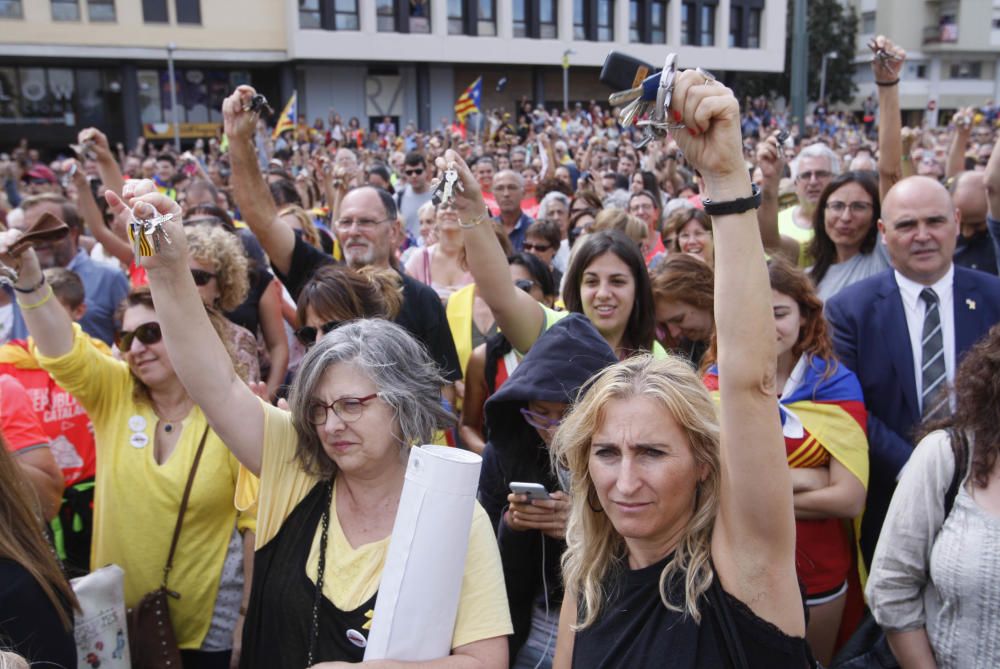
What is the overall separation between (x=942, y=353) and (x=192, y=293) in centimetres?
287

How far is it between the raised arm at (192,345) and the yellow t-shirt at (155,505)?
0.58 metres

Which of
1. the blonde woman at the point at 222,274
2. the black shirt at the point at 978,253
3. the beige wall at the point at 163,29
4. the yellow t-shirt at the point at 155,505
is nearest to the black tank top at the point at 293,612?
the yellow t-shirt at the point at 155,505

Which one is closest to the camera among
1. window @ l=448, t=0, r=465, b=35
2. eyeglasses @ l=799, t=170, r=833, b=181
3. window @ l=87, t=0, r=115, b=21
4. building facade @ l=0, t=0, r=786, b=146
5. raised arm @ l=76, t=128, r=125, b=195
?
raised arm @ l=76, t=128, r=125, b=195

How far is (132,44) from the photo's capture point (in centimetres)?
3228

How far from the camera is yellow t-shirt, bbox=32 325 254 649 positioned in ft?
9.32

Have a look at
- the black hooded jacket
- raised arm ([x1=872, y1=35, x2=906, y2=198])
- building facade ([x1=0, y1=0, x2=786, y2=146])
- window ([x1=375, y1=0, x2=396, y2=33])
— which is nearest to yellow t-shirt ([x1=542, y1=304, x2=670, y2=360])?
the black hooded jacket

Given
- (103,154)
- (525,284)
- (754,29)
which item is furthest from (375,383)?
(754,29)

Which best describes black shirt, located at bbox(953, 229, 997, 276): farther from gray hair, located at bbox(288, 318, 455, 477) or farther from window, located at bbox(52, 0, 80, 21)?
window, located at bbox(52, 0, 80, 21)

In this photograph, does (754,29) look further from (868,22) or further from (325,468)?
(325,468)

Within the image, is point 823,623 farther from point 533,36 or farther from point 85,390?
point 533,36

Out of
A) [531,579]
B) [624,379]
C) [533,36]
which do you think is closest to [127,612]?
[531,579]

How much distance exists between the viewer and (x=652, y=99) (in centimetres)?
153

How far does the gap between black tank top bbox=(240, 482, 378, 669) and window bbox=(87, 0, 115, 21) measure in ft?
116

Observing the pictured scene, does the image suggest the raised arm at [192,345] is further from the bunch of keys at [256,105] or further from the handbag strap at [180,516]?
the bunch of keys at [256,105]
